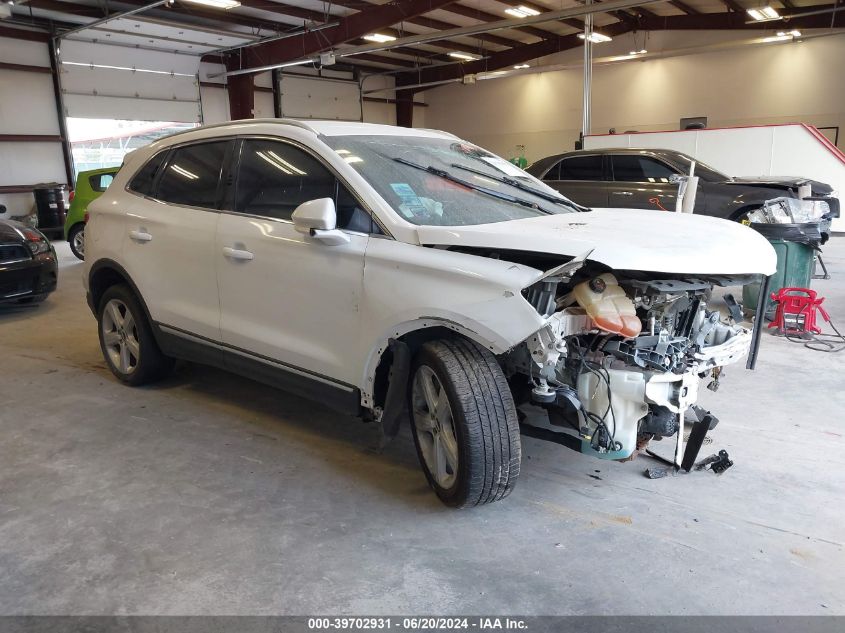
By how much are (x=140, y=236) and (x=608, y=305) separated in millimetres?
2881

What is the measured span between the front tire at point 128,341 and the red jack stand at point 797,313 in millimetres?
4990

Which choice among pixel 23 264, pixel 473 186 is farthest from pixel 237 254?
pixel 23 264

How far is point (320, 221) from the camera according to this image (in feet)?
9.07

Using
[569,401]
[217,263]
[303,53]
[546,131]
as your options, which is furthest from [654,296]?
[546,131]

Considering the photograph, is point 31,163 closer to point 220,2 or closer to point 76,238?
point 76,238

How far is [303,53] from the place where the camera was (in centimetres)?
1576

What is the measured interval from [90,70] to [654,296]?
16761 mm

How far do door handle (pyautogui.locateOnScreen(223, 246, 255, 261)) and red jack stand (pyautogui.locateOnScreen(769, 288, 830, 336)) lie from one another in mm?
4548

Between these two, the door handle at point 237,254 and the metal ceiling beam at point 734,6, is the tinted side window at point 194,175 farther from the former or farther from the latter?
the metal ceiling beam at point 734,6

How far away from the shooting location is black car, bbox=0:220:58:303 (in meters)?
6.30

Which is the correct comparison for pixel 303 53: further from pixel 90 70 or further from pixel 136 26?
pixel 90 70

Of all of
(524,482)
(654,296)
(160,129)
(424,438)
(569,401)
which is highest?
(160,129)

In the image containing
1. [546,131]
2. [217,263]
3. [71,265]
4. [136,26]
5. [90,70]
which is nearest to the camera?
[217,263]

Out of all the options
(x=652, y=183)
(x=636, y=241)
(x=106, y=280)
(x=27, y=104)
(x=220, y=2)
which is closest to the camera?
(x=636, y=241)
